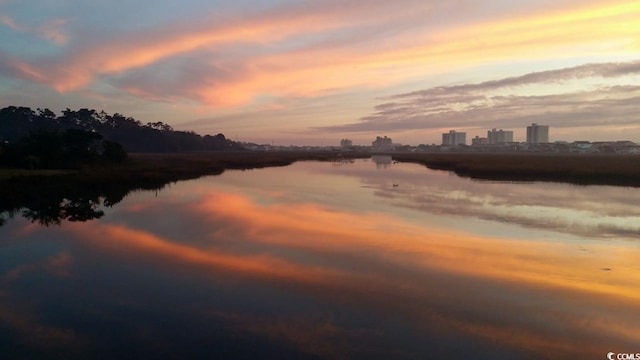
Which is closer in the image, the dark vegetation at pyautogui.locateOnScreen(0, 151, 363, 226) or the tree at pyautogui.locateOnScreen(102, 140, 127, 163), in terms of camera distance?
the dark vegetation at pyautogui.locateOnScreen(0, 151, 363, 226)

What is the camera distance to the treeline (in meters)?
75.5

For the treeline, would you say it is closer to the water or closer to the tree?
the tree

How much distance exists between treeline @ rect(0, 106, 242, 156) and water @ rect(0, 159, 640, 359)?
5252 cm

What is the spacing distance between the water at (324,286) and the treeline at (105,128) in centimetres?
5252

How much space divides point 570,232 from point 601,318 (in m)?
8.29

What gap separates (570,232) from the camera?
15.2 metres

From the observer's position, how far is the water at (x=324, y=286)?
680 cm

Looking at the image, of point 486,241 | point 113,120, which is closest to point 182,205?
point 486,241

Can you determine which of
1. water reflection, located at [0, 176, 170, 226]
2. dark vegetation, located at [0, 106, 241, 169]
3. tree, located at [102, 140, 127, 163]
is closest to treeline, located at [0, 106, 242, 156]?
dark vegetation, located at [0, 106, 241, 169]

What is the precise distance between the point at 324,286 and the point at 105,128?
94.8 meters

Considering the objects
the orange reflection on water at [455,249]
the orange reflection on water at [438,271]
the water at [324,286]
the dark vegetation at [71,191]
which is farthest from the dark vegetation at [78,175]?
the orange reflection on water at [455,249]

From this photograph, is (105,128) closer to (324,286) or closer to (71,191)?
(71,191)

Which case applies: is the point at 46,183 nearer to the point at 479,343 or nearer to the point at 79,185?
the point at 79,185

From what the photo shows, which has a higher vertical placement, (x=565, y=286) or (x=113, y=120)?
(x=113, y=120)
